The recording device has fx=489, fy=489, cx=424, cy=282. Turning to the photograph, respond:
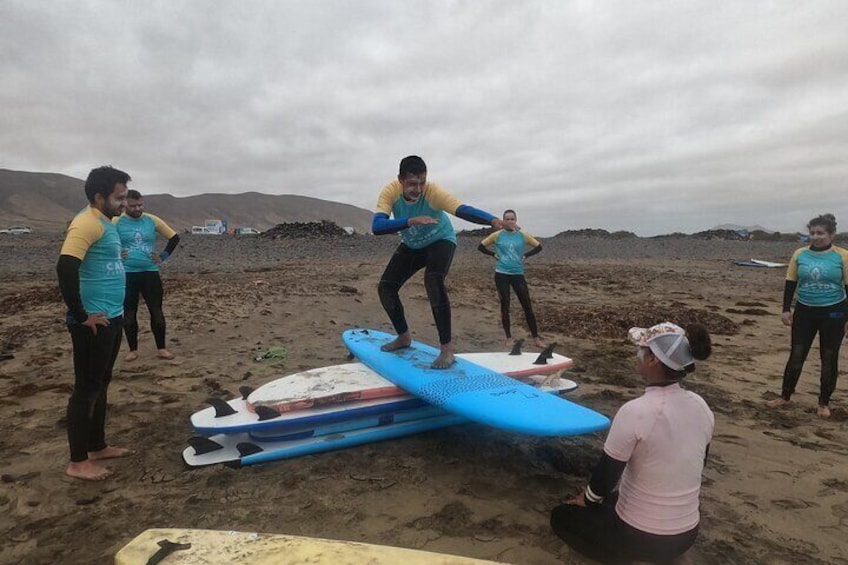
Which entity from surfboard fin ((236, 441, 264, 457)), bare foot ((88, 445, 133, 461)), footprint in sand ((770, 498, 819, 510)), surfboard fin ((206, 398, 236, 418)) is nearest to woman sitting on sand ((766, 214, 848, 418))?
footprint in sand ((770, 498, 819, 510))

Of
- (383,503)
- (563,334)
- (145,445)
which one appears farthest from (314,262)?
(383,503)

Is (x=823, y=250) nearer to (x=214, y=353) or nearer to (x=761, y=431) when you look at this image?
(x=761, y=431)

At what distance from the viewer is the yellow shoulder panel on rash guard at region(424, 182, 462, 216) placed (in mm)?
4703

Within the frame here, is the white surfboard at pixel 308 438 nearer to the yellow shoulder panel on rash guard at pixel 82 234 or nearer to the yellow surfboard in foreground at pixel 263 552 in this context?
the yellow surfboard in foreground at pixel 263 552

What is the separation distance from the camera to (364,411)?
4195 mm

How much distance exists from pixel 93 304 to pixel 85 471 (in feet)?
3.79

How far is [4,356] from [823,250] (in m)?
9.28

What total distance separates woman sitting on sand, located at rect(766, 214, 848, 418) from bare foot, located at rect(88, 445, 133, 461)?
6.16 m

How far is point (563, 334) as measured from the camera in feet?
29.1

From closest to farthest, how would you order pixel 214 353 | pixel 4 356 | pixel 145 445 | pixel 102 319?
pixel 102 319, pixel 145 445, pixel 4 356, pixel 214 353

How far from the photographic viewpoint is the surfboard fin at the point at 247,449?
3.71m

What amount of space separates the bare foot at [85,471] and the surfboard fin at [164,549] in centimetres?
157

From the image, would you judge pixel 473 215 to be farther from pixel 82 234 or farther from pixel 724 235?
pixel 724 235

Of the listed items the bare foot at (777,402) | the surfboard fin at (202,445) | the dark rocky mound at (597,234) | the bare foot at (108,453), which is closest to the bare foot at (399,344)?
the surfboard fin at (202,445)
